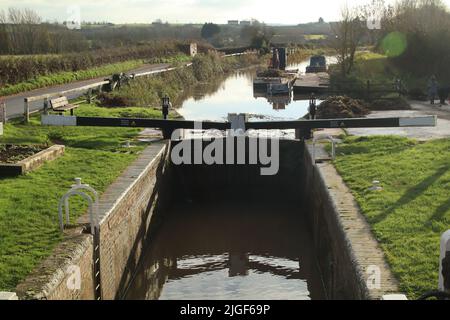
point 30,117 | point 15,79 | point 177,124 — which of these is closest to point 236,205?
point 177,124

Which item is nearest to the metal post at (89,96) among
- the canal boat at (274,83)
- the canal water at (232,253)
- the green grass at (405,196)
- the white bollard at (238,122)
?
the canal water at (232,253)

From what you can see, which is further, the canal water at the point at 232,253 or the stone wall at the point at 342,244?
the canal water at the point at 232,253

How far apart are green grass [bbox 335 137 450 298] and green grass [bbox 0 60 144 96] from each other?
15378 mm

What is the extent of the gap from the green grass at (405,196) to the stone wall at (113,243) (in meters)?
3.47

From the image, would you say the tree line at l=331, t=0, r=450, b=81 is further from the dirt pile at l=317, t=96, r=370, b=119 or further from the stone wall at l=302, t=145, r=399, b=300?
the stone wall at l=302, t=145, r=399, b=300

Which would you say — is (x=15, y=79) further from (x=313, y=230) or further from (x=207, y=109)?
(x=313, y=230)

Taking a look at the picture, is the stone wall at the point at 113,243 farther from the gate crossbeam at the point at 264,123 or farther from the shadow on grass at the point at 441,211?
the shadow on grass at the point at 441,211

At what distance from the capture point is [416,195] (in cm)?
898

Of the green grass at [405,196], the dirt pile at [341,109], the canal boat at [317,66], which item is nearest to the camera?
the green grass at [405,196]

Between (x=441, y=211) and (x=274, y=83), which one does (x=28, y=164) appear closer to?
(x=441, y=211)

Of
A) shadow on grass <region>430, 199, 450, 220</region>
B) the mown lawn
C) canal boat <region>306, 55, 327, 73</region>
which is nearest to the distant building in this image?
canal boat <region>306, 55, 327, 73</region>

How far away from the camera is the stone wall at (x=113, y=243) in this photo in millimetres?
6188

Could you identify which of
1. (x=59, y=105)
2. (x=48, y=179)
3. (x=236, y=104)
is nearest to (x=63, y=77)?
(x=236, y=104)

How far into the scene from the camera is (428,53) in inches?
1137
